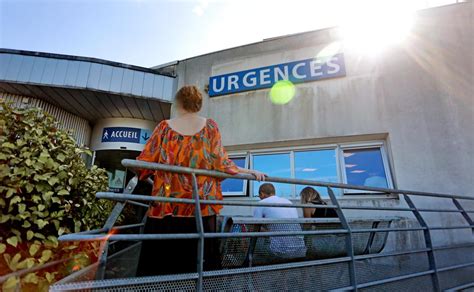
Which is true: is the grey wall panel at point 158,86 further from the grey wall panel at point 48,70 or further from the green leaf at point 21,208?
the green leaf at point 21,208

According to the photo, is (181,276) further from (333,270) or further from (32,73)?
(32,73)

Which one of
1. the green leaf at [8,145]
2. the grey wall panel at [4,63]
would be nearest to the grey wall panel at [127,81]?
the grey wall panel at [4,63]

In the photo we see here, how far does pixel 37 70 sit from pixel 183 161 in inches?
201

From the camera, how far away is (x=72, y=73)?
190 inches

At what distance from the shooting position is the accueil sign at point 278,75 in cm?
441

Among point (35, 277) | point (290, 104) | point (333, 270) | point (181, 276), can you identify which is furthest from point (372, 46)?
point (35, 277)

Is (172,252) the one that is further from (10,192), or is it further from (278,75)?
(278,75)

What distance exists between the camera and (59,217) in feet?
6.42

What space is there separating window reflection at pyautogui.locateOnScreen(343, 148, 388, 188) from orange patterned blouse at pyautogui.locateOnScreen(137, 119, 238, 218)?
3131mm

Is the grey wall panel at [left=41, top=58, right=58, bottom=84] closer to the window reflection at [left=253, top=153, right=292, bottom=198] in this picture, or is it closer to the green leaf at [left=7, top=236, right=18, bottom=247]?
the green leaf at [left=7, top=236, right=18, bottom=247]

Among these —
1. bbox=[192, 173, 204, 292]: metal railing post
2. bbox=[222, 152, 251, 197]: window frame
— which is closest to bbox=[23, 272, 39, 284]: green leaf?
bbox=[192, 173, 204, 292]: metal railing post

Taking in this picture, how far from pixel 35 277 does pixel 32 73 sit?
464 cm

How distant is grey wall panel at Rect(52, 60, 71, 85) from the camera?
4.74 m

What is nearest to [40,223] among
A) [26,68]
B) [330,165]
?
[330,165]
